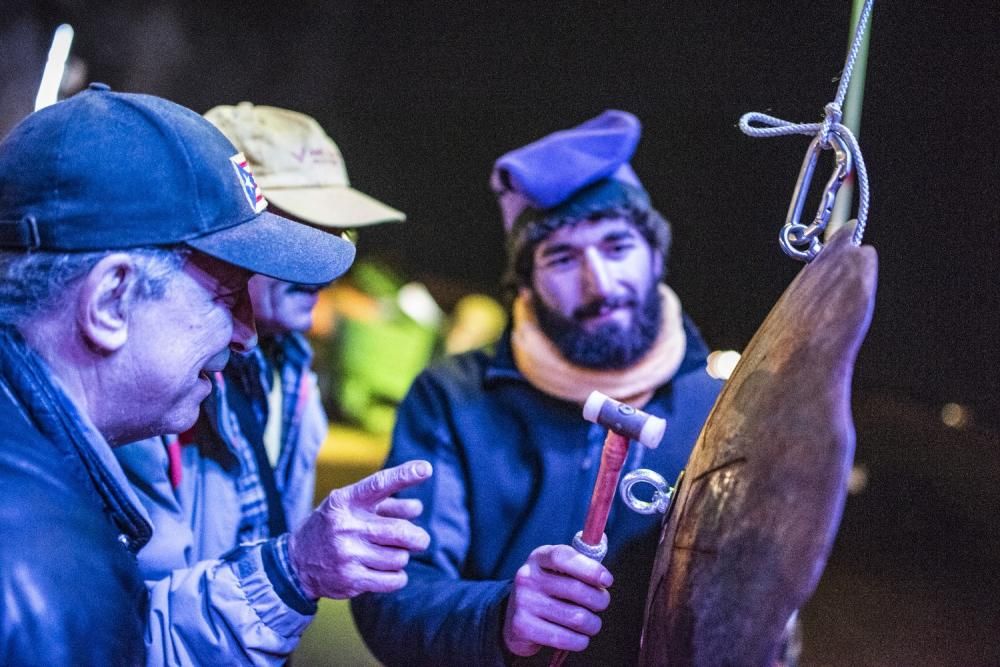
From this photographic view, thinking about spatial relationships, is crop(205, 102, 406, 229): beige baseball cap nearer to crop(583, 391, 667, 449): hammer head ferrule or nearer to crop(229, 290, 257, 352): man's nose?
crop(229, 290, 257, 352): man's nose

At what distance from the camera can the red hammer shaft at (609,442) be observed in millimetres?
995

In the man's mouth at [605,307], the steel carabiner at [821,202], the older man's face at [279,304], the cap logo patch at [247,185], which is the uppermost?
the steel carabiner at [821,202]

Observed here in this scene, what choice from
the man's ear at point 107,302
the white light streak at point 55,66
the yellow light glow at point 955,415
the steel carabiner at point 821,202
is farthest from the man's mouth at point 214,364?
the yellow light glow at point 955,415

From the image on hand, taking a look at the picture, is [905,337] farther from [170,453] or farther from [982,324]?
[170,453]

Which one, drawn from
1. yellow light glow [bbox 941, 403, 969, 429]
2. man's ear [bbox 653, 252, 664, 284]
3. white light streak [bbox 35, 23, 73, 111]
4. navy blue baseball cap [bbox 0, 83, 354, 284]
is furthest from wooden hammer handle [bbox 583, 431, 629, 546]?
white light streak [bbox 35, 23, 73, 111]

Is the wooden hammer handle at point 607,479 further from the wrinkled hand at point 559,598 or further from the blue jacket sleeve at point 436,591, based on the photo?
the blue jacket sleeve at point 436,591

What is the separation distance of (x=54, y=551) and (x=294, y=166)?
1.41 m

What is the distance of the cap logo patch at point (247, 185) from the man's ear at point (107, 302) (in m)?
0.20

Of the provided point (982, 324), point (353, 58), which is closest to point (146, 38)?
point (353, 58)

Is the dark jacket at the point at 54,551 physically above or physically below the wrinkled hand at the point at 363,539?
above

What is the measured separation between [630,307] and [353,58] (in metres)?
1.72

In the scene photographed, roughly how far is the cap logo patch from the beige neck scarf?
0.77m

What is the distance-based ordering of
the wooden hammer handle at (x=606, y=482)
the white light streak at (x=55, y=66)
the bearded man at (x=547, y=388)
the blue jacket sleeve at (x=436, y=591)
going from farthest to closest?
1. the white light streak at (x=55, y=66)
2. the bearded man at (x=547, y=388)
3. the blue jacket sleeve at (x=436, y=591)
4. the wooden hammer handle at (x=606, y=482)

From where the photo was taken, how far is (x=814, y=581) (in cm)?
67
